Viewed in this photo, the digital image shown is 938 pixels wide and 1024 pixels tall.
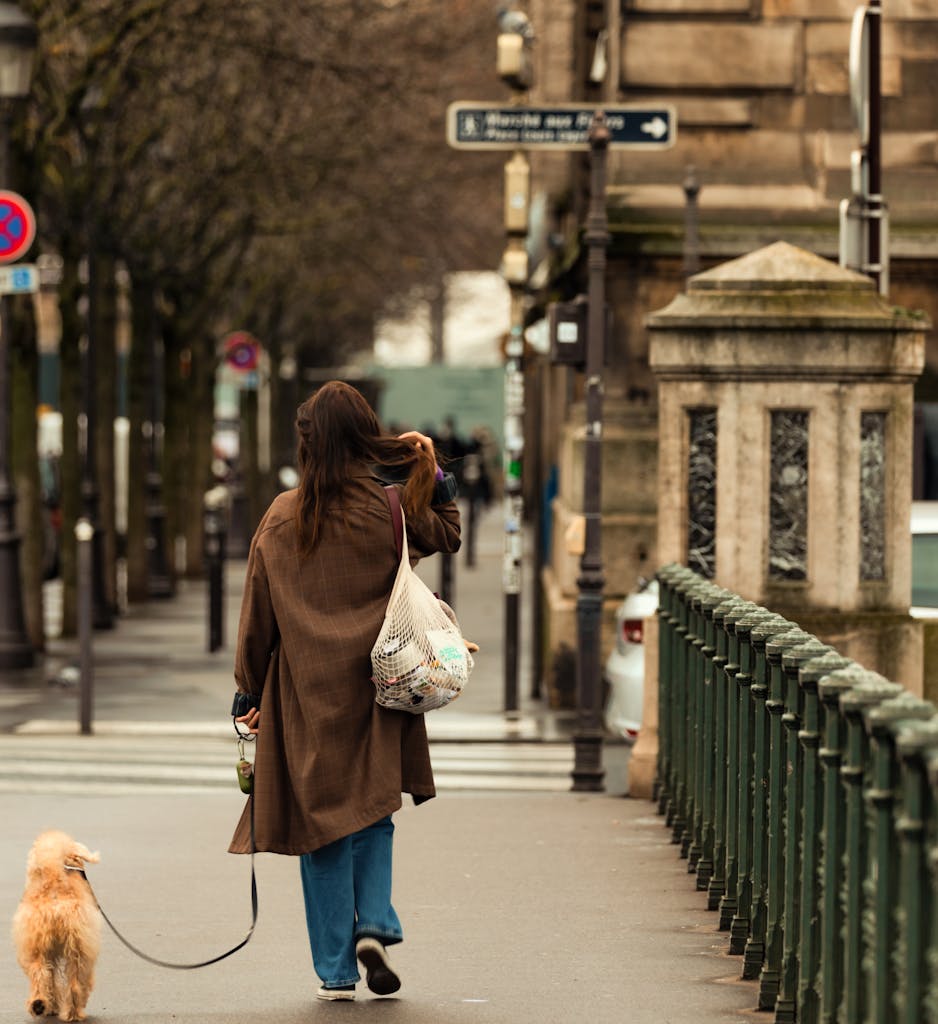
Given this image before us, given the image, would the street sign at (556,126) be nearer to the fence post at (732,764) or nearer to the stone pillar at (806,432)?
the stone pillar at (806,432)

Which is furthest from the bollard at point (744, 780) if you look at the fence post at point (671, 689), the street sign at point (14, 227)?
the street sign at point (14, 227)

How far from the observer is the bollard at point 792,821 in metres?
6.11

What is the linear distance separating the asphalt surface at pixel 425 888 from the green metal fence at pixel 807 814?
28 centimetres

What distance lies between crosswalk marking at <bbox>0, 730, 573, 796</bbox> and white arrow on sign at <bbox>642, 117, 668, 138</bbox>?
3544 millimetres

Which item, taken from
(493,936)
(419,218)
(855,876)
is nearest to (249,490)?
(419,218)

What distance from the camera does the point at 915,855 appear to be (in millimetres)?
4398

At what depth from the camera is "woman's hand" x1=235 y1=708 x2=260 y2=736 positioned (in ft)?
22.4

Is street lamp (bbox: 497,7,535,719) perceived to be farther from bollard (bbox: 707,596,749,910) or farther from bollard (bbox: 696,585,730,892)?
bollard (bbox: 707,596,749,910)

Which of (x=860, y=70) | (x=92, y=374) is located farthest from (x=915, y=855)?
(x=92, y=374)

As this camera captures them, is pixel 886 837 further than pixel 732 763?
No

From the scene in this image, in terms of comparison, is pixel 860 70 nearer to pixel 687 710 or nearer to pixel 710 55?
pixel 710 55

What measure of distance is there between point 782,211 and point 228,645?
22.2 feet

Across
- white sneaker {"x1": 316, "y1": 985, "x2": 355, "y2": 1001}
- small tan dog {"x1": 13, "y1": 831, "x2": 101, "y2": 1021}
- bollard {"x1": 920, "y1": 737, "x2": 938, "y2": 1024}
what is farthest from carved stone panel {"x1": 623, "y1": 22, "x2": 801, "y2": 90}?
bollard {"x1": 920, "y1": 737, "x2": 938, "y2": 1024}

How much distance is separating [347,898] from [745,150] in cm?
1188
